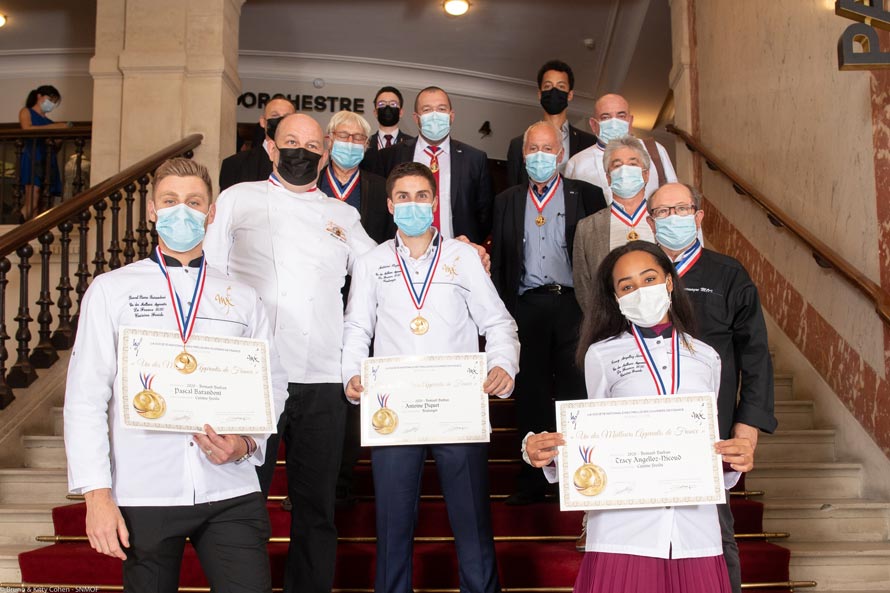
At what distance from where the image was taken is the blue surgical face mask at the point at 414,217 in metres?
2.90

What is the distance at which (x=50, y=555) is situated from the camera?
11.0 feet

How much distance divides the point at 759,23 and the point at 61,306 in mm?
4447

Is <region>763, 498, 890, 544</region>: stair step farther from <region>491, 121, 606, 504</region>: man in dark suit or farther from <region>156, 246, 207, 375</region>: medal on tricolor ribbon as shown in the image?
<region>156, 246, 207, 375</region>: medal on tricolor ribbon

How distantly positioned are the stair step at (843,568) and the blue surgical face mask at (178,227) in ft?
8.34

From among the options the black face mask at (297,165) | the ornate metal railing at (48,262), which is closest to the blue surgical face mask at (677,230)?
the black face mask at (297,165)

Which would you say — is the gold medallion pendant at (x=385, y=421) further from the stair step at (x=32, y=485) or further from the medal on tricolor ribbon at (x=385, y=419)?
the stair step at (x=32, y=485)

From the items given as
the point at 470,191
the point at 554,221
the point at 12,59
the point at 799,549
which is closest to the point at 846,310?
the point at 799,549

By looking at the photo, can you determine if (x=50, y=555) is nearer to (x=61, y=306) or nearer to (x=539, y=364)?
(x=61, y=306)

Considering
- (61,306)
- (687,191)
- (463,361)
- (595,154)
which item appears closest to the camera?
(463,361)

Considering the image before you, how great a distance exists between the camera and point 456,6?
342 inches

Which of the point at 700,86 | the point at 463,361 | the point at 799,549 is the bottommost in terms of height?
the point at 799,549

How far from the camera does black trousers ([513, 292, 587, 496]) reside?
11.7ft

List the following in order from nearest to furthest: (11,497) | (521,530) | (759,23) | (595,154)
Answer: (521,530), (11,497), (595,154), (759,23)

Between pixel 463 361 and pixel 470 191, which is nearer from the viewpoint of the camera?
pixel 463 361
